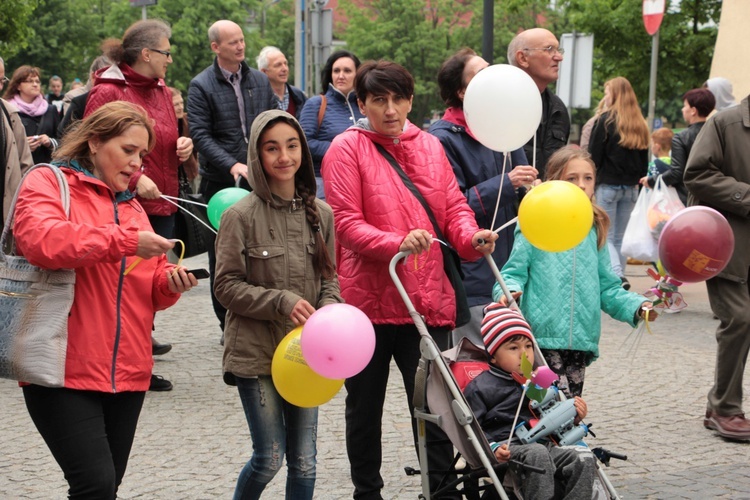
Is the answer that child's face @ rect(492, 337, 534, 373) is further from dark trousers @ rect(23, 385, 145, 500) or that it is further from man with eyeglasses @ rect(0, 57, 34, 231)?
man with eyeglasses @ rect(0, 57, 34, 231)

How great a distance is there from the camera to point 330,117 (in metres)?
8.60

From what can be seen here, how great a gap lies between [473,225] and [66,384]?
198 cm

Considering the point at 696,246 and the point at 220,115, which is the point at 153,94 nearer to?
the point at 220,115

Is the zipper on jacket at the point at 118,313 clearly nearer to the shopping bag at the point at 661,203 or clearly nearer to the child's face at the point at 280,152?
the child's face at the point at 280,152

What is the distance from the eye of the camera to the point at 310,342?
379cm

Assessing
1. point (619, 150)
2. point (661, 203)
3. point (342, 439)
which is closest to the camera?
point (342, 439)

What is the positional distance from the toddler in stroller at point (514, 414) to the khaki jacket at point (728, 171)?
2.39 meters

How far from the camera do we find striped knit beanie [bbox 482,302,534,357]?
4.38 meters

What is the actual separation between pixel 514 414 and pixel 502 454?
0.27 metres

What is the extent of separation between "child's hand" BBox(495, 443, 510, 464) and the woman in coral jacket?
133cm

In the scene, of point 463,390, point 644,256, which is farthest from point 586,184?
point 644,256

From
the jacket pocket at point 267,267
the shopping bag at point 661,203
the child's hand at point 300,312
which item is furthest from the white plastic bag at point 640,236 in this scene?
the child's hand at point 300,312

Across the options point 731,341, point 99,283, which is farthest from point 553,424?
point 731,341

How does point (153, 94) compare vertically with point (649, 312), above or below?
above
